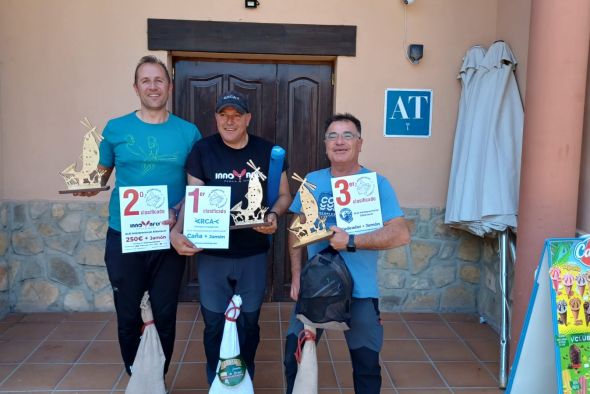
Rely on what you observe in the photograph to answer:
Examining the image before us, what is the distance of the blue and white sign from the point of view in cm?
450

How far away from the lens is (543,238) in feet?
9.11

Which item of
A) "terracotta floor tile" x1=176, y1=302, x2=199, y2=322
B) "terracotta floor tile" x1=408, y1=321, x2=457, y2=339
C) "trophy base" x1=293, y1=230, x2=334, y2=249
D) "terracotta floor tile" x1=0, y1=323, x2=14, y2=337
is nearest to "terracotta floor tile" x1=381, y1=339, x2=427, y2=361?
"terracotta floor tile" x1=408, y1=321, x2=457, y2=339

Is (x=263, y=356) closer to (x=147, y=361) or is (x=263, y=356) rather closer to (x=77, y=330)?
(x=147, y=361)

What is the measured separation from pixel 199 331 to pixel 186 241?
1.79m

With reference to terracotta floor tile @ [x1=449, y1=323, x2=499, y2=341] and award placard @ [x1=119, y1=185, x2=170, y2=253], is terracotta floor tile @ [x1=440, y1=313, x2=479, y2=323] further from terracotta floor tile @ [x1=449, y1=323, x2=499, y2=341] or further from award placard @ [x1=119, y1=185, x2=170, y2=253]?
award placard @ [x1=119, y1=185, x2=170, y2=253]

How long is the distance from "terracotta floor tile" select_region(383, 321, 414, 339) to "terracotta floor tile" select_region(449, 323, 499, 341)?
0.41 metres

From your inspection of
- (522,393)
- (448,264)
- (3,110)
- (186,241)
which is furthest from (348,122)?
(3,110)

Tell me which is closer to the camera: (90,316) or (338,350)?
(338,350)

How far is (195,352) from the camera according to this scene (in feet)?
12.5

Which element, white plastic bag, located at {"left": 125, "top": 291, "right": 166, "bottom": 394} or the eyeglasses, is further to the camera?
white plastic bag, located at {"left": 125, "top": 291, "right": 166, "bottom": 394}

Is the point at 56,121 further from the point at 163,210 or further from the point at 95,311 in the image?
the point at 163,210

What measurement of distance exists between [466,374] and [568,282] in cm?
137

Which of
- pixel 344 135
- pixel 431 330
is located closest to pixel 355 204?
pixel 344 135

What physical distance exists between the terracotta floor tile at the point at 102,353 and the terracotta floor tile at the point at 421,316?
2343mm
